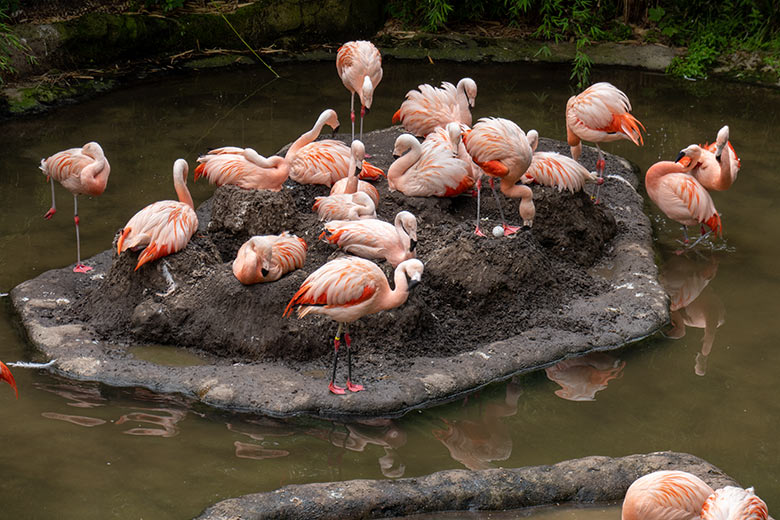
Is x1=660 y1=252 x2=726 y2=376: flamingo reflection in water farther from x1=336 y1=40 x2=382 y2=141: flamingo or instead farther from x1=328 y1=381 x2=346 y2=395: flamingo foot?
x1=336 y1=40 x2=382 y2=141: flamingo

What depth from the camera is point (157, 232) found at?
504 cm

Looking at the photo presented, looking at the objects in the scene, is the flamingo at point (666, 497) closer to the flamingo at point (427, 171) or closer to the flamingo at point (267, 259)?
the flamingo at point (267, 259)

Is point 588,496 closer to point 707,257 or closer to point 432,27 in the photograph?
point 707,257

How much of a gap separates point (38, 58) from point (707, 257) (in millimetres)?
6268

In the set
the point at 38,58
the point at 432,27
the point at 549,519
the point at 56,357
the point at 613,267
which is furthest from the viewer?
the point at 432,27

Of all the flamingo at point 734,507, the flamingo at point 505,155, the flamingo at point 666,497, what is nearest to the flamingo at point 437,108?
the flamingo at point 505,155

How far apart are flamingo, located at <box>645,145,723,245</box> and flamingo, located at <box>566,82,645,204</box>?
294mm

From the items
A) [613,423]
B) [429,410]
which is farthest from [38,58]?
[613,423]

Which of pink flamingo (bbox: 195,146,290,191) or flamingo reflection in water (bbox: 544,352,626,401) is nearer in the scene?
flamingo reflection in water (bbox: 544,352,626,401)

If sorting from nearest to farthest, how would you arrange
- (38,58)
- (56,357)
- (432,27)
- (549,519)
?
(549,519)
(56,357)
(38,58)
(432,27)

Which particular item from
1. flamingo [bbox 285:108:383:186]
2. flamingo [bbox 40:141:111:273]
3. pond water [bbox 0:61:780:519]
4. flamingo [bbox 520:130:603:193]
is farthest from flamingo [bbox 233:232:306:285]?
flamingo [bbox 520:130:603:193]

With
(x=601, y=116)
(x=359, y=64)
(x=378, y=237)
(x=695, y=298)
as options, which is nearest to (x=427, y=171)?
(x=378, y=237)

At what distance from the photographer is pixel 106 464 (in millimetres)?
3957

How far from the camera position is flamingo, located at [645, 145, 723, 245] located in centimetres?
598
